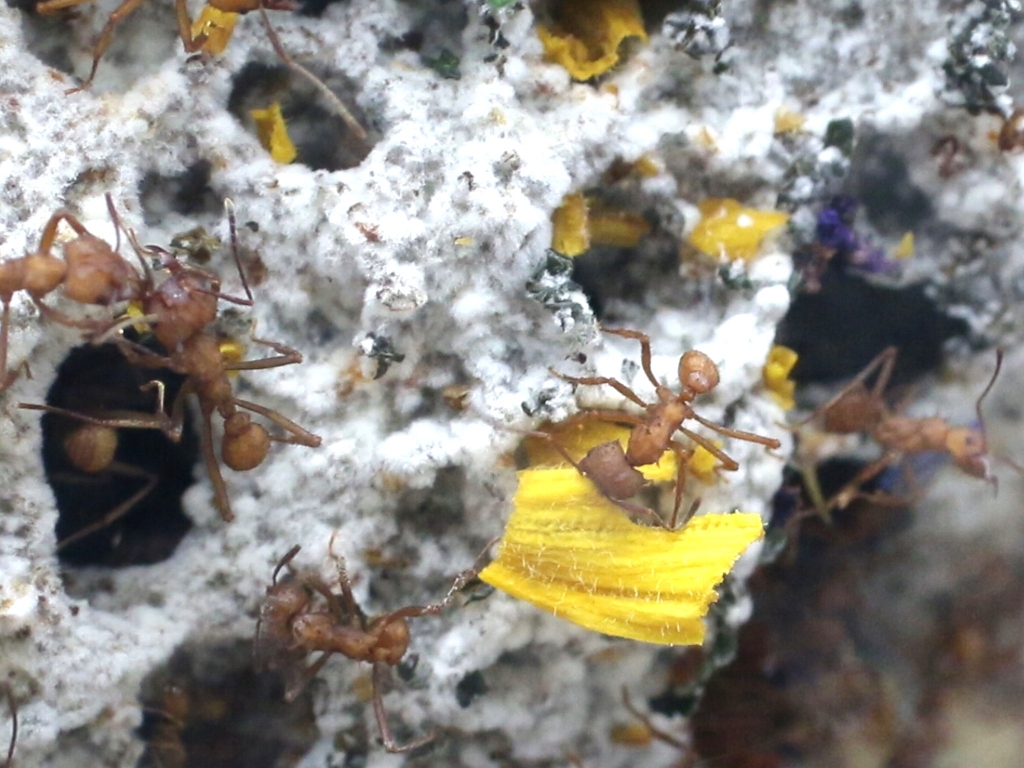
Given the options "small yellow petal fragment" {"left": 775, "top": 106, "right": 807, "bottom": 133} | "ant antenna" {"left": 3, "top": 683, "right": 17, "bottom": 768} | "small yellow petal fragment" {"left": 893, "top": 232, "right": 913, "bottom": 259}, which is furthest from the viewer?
"small yellow petal fragment" {"left": 893, "top": 232, "right": 913, "bottom": 259}

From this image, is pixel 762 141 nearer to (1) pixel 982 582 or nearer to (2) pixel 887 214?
(2) pixel 887 214

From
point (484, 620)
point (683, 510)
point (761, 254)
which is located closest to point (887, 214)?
point (761, 254)

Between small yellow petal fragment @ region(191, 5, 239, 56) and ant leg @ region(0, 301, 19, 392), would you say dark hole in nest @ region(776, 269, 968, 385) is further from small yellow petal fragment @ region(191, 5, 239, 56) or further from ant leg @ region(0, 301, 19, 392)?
ant leg @ region(0, 301, 19, 392)

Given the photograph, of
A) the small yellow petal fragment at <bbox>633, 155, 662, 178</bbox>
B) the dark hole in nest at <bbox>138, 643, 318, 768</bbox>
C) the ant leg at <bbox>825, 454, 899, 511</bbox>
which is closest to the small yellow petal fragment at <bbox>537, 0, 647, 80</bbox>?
the small yellow petal fragment at <bbox>633, 155, 662, 178</bbox>

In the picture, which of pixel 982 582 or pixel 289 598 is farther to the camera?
pixel 982 582

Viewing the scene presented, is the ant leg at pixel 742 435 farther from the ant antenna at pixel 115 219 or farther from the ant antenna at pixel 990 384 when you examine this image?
the ant antenna at pixel 115 219

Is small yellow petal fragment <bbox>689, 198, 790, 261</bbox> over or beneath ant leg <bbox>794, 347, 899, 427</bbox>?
over
